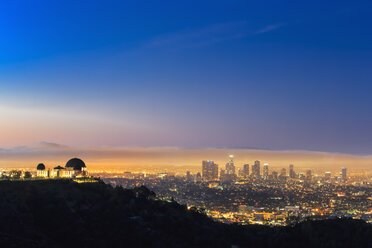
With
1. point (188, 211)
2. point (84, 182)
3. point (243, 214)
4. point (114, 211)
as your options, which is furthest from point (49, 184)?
point (243, 214)

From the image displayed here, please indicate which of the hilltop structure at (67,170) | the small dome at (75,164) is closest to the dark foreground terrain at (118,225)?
the hilltop structure at (67,170)

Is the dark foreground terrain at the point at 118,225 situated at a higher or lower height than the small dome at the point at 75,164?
lower

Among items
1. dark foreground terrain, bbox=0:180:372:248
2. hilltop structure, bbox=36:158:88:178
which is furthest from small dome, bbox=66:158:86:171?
dark foreground terrain, bbox=0:180:372:248

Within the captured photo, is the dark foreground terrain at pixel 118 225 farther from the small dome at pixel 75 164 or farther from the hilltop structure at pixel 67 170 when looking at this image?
the small dome at pixel 75 164

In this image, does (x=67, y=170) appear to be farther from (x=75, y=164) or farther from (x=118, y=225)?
(x=118, y=225)

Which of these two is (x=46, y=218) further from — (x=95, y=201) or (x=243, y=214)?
(x=243, y=214)
